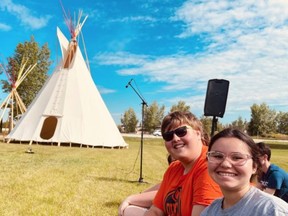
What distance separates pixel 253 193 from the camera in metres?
1.85

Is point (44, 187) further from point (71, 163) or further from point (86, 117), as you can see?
point (86, 117)

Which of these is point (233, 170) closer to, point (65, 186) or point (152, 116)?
point (65, 186)

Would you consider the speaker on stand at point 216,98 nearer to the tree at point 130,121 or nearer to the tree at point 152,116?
the tree at point 152,116

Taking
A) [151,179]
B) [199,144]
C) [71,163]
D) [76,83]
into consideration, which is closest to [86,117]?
[76,83]

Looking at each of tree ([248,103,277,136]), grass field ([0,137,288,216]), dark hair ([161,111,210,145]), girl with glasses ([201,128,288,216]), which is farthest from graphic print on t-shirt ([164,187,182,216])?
tree ([248,103,277,136])

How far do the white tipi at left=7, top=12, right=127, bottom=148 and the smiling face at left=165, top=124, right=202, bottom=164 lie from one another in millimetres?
17745

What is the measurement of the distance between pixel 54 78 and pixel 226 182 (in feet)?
70.3

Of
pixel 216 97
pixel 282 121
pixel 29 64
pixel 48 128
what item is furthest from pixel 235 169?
pixel 282 121

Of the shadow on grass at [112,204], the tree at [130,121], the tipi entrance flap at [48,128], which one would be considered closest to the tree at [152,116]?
the tree at [130,121]

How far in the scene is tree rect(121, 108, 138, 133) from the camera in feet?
241

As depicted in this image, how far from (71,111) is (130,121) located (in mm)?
53417

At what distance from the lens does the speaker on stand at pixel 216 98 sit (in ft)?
19.6

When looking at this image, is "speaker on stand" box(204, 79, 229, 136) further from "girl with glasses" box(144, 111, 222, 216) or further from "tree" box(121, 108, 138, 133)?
"tree" box(121, 108, 138, 133)

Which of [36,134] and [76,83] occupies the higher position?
[76,83]
